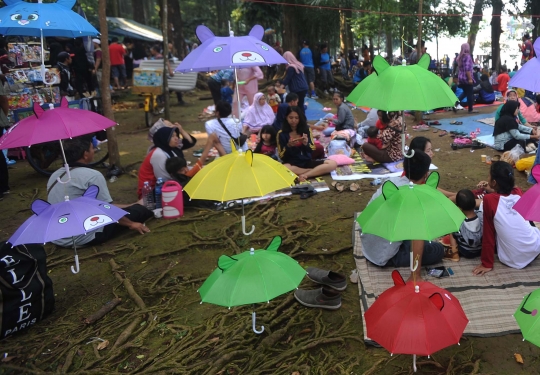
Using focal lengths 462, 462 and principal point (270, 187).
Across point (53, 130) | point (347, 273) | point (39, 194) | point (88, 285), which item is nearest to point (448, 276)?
point (347, 273)

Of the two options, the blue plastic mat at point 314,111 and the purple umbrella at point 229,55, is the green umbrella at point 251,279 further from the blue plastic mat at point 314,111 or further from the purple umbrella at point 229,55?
the blue plastic mat at point 314,111

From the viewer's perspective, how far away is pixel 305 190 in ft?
20.7

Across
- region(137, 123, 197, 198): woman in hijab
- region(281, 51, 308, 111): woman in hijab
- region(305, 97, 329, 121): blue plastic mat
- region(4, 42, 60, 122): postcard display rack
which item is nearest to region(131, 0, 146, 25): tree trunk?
region(305, 97, 329, 121): blue plastic mat

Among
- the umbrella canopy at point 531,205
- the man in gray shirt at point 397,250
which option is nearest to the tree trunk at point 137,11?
the man in gray shirt at point 397,250

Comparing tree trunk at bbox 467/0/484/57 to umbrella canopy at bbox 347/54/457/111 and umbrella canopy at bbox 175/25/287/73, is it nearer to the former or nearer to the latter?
umbrella canopy at bbox 175/25/287/73

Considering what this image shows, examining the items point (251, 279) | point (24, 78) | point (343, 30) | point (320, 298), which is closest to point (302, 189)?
point (320, 298)

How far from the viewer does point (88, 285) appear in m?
4.36

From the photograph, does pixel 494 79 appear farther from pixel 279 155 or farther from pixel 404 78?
pixel 404 78

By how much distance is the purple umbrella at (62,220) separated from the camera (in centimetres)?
341

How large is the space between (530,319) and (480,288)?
4.29 ft

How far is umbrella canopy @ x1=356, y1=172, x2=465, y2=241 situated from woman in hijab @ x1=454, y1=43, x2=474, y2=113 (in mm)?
8885

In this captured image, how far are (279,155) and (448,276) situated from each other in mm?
3613

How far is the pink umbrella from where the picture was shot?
13.2ft

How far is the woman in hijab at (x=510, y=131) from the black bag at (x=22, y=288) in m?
6.90
